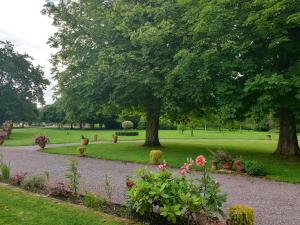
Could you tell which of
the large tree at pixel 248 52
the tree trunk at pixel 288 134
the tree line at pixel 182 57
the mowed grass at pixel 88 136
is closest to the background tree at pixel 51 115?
the mowed grass at pixel 88 136

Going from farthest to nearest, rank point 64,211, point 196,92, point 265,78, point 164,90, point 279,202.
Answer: point 164,90
point 196,92
point 265,78
point 279,202
point 64,211

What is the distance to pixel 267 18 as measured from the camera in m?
14.5

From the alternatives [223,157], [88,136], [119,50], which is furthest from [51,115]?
[223,157]

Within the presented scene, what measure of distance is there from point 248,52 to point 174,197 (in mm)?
12567

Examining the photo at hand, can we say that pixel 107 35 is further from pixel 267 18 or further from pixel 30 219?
pixel 30 219

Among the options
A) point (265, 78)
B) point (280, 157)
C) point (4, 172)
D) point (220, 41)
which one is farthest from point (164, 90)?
point (4, 172)

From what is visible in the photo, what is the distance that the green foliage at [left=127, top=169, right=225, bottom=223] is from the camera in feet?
18.5

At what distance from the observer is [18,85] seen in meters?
56.8

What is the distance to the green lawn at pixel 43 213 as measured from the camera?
Answer: 6.23 m

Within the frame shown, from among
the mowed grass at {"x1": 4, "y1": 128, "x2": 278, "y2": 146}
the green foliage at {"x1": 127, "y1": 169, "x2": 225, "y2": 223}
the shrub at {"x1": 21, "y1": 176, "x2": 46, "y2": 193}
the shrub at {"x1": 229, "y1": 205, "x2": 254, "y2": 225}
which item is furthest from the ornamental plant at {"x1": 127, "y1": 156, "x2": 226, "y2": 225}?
the mowed grass at {"x1": 4, "y1": 128, "x2": 278, "y2": 146}

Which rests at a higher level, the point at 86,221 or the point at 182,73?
the point at 182,73

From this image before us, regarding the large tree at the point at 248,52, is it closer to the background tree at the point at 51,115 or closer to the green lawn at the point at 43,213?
the green lawn at the point at 43,213

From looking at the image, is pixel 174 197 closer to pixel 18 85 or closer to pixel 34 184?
pixel 34 184

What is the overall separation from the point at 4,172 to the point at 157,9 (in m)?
13.6
